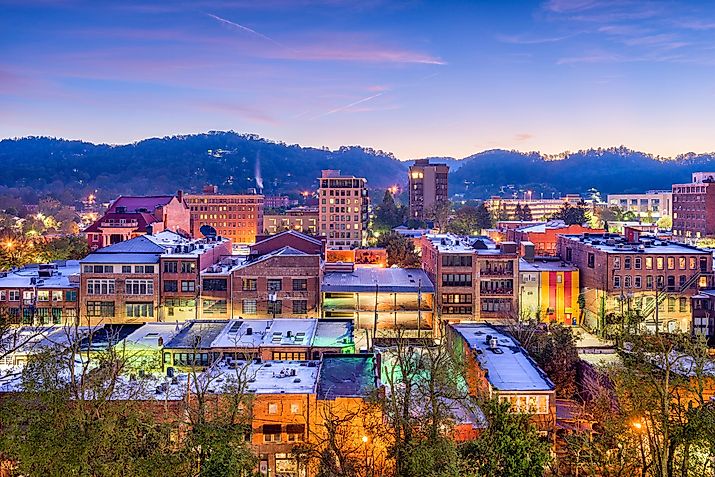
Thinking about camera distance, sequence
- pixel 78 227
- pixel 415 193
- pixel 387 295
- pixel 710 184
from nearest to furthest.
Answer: pixel 387 295 → pixel 710 184 → pixel 78 227 → pixel 415 193

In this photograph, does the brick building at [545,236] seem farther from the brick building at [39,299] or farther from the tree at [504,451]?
the tree at [504,451]

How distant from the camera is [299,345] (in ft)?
119

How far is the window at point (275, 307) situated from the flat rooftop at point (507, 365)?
18164mm

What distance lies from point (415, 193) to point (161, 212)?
6743cm

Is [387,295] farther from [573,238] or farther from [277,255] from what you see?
[573,238]

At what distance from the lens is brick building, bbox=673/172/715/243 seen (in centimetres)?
9762

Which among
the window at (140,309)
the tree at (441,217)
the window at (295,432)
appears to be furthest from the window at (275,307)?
the tree at (441,217)

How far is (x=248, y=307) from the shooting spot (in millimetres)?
49625

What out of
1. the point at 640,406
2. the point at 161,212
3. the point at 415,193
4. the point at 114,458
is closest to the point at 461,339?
the point at 640,406

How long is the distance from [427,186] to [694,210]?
49281mm

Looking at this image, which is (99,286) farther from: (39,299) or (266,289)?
(266,289)

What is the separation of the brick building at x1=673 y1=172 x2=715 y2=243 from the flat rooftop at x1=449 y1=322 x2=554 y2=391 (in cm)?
7040

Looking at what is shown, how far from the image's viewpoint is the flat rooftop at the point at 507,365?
27.4 meters

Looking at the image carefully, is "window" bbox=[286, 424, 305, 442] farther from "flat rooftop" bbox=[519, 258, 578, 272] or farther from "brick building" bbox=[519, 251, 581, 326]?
"flat rooftop" bbox=[519, 258, 578, 272]
